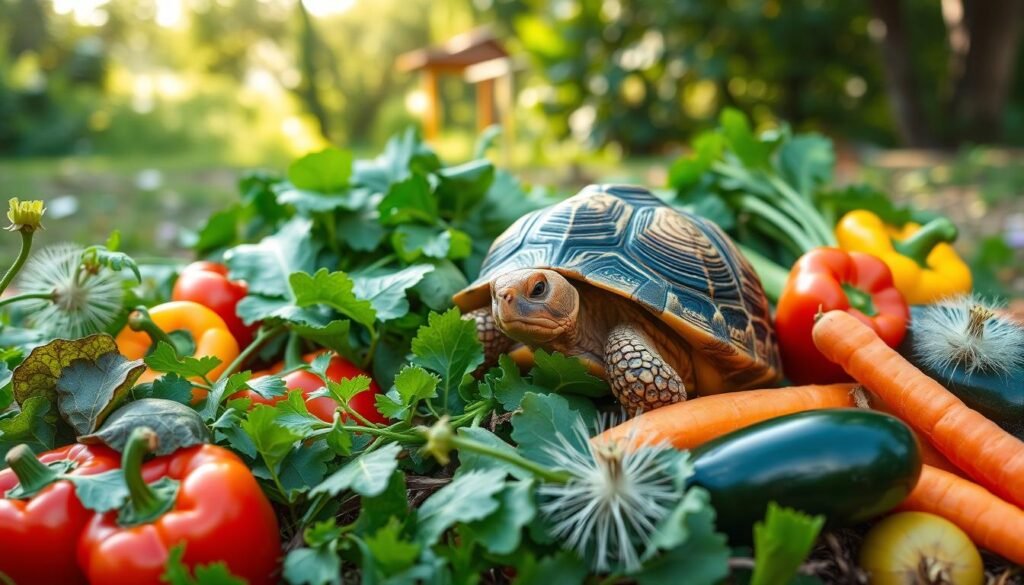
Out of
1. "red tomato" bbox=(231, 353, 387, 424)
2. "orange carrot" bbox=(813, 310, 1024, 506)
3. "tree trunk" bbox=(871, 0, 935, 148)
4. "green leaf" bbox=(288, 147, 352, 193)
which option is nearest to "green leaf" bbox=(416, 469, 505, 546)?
"red tomato" bbox=(231, 353, 387, 424)

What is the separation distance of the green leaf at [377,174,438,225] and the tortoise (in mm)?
440

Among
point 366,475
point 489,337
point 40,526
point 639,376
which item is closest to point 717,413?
point 639,376

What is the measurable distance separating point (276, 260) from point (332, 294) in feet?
1.64

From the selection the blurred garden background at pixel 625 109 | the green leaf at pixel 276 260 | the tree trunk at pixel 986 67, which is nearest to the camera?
the green leaf at pixel 276 260

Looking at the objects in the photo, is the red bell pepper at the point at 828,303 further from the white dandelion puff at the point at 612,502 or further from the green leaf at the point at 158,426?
the green leaf at the point at 158,426

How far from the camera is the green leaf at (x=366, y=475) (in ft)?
4.48

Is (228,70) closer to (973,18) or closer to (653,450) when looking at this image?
(973,18)

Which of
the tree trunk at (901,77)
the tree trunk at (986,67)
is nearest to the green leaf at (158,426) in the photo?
the tree trunk at (901,77)

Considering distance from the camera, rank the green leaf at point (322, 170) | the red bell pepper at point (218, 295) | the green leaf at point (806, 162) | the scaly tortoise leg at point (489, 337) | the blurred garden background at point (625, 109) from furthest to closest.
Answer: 1. the blurred garden background at point (625, 109)
2. the green leaf at point (806, 162)
3. the green leaf at point (322, 170)
4. the red bell pepper at point (218, 295)
5. the scaly tortoise leg at point (489, 337)

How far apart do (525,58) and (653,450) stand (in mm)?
10600

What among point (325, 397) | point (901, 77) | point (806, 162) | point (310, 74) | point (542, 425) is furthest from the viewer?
point (310, 74)

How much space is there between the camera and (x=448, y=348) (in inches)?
69.6

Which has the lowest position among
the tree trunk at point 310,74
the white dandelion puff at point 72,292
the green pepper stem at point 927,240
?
the tree trunk at point 310,74

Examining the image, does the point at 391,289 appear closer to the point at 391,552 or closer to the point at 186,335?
the point at 186,335
